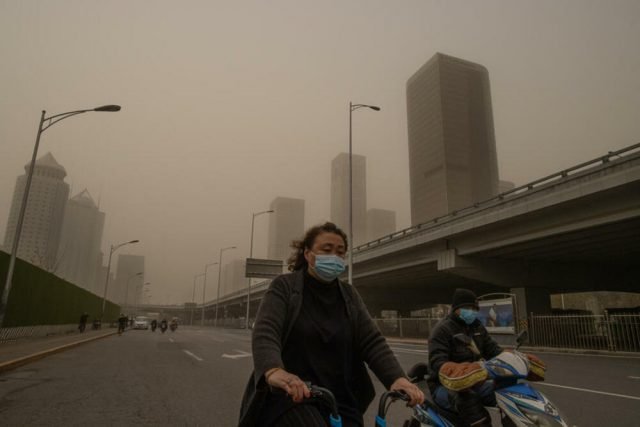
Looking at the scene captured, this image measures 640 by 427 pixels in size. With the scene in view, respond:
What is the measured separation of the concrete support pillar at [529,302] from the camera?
24594 millimetres

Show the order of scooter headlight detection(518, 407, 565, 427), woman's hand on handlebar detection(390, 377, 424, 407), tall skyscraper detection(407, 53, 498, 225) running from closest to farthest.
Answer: woman's hand on handlebar detection(390, 377, 424, 407)
scooter headlight detection(518, 407, 565, 427)
tall skyscraper detection(407, 53, 498, 225)

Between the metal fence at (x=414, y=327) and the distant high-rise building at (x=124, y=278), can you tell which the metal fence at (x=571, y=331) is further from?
the distant high-rise building at (x=124, y=278)

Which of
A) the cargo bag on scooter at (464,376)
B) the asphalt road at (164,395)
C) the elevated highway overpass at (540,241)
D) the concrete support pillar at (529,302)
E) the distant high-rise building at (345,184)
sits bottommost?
the asphalt road at (164,395)

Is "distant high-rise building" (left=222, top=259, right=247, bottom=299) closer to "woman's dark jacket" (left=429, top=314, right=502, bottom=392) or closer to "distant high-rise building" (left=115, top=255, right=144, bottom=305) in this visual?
"distant high-rise building" (left=115, top=255, right=144, bottom=305)

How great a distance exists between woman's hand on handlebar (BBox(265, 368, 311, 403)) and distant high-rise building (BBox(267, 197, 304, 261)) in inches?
4893

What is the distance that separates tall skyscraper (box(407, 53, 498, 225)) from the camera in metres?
130

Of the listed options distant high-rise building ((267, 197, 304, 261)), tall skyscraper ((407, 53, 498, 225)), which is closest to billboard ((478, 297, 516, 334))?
tall skyscraper ((407, 53, 498, 225))

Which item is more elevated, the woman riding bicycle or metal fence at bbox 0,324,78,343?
the woman riding bicycle

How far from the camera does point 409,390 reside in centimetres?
241

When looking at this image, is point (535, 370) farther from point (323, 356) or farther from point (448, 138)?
point (448, 138)

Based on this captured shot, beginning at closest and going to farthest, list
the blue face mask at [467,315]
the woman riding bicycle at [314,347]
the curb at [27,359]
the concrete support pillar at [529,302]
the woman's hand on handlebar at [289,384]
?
the woman's hand on handlebar at [289,384] → the woman riding bicycle at [314,347] → the blue face mask at [467,315] → the curb at [27,359] → the concrete support pillar at [529,302]

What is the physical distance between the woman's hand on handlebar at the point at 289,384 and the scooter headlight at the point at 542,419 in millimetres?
1794

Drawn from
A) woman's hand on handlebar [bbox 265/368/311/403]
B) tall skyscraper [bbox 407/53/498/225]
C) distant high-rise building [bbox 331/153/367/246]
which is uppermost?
tall skyscraper [bbox 407/53/498/225]

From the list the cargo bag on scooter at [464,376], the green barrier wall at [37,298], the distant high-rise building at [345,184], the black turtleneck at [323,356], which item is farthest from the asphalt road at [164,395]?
the distant high-rise building at [345,184]
